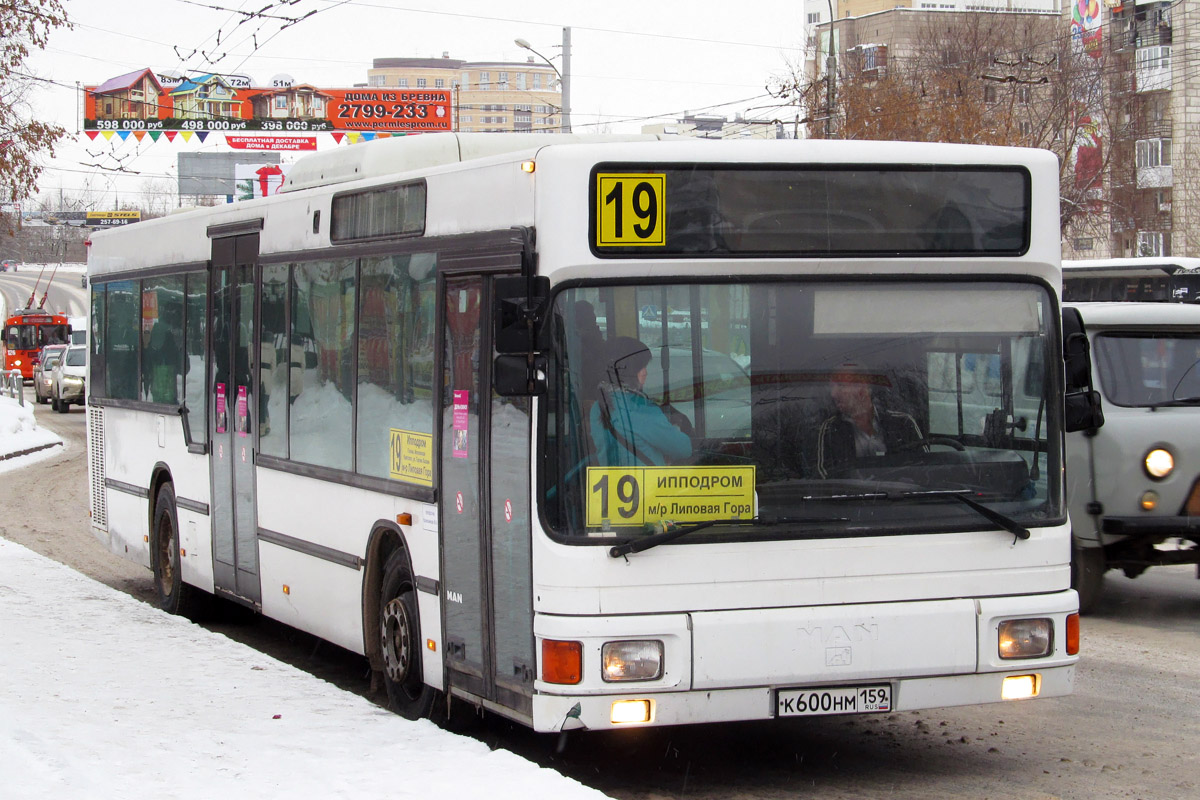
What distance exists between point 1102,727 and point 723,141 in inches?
135

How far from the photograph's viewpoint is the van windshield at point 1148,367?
36.1ft

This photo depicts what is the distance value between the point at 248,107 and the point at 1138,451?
50.3 metres

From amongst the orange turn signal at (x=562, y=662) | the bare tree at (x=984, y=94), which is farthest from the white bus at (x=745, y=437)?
the bare tree at (x=984, y=94)

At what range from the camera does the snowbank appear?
5637mm

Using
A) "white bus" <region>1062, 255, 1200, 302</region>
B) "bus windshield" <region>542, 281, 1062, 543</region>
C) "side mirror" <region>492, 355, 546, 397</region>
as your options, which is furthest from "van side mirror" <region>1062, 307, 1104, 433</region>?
"white bus" <region>1062, 255, 1200, 302</region>

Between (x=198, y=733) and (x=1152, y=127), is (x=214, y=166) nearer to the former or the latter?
(x=1152, y=127)

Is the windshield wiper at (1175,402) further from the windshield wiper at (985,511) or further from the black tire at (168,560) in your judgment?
the black tire at (168,560)

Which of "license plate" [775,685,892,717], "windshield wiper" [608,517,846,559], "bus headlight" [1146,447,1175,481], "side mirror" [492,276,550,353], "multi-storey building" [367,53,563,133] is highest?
"multi-storey building" [367,53,563,133]

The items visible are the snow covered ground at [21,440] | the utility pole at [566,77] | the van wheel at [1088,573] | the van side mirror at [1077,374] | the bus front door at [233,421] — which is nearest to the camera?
the van side mirror at [1077,374]

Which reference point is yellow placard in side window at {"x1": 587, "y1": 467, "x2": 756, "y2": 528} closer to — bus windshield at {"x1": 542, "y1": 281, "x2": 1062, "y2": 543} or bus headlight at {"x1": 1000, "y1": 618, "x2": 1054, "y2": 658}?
bus windshield at {"x1": 542, "y1": 281, "x2": 1062, "y2": 543}

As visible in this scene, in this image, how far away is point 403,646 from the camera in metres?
7.64

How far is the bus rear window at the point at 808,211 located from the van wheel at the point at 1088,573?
16.2 ft

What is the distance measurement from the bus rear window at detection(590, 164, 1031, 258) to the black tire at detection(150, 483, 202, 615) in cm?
638

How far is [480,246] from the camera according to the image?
6723 mm
